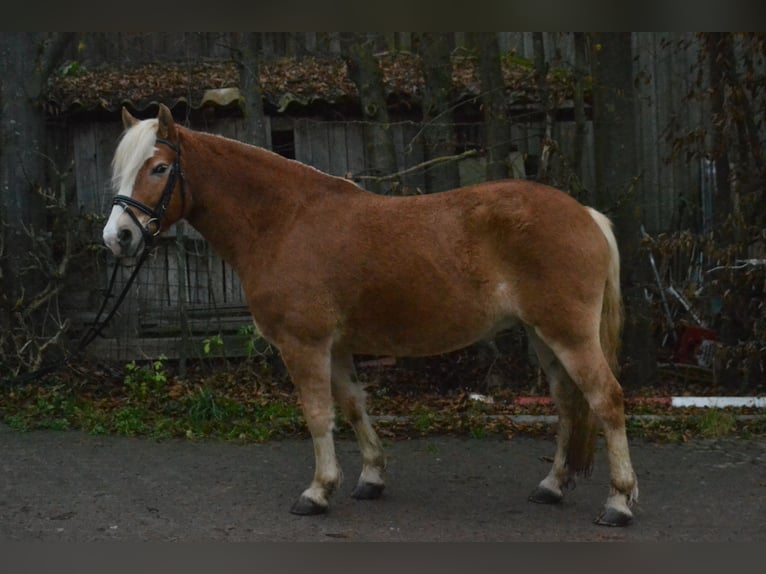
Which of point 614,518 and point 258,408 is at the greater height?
point 258,408

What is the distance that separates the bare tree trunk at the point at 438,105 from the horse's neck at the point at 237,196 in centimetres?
361

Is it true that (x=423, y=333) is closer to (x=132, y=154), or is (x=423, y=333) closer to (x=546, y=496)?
(x=546, y=496)

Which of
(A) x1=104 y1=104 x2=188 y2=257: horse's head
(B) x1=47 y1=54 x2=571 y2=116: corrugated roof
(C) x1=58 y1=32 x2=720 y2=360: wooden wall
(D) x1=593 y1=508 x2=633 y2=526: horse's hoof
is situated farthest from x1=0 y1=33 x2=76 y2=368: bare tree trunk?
(D) x1=593 y1=508 x2=633 y2=526: horse's hoof

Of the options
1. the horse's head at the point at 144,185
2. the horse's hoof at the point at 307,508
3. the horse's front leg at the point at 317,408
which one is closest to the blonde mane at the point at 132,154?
the horse's head at the point at 144,185

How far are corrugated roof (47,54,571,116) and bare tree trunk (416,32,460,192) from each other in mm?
428

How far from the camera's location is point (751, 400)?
7863 mm

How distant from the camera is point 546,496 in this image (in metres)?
5.36

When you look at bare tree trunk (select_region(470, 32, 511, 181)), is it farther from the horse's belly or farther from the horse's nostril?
the horse's nostril

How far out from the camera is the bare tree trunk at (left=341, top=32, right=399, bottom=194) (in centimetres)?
872

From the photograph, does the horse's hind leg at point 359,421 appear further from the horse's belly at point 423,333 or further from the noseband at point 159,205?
the noseband at point 159,205

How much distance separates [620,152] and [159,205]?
16.9ft

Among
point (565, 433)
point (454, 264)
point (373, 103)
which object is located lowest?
point (565, 433)

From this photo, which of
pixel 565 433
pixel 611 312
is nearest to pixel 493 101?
pixel 611 312

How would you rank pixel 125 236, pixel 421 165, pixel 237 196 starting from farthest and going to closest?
pixel 421 165
pixel 237 196
pixel 125 236
